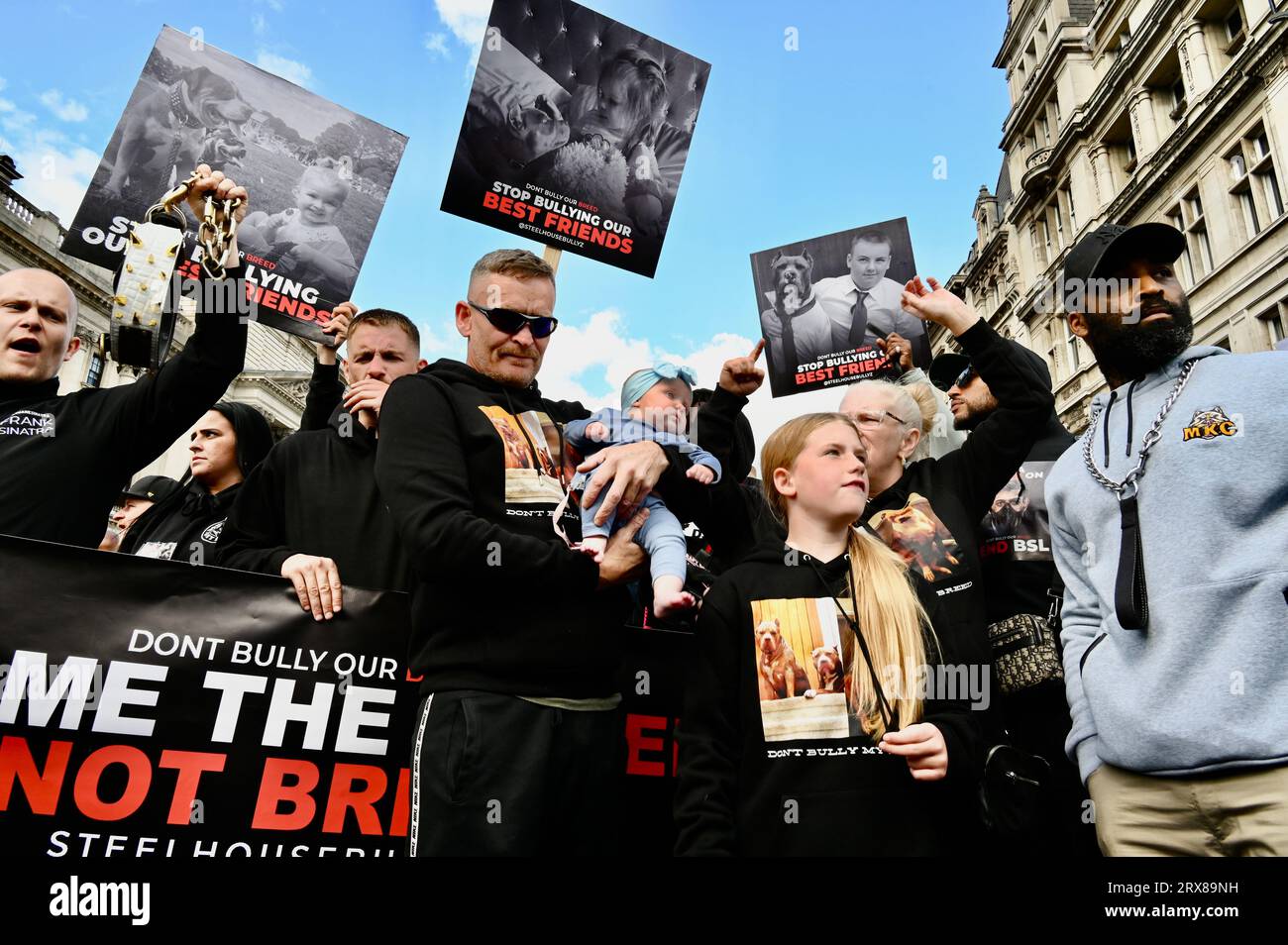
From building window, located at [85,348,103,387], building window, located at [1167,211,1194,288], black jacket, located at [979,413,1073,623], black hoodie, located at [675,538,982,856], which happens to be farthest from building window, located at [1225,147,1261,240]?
building window, located at [85,348,103,387]

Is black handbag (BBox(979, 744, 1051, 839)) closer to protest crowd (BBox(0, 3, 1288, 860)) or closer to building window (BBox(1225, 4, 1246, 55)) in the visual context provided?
protest crowd (BBox(0, 3, 1288, 860))

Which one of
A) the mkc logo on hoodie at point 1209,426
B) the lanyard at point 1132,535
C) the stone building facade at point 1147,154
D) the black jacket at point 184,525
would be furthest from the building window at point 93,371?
the mkc logo on hoodie at point 1209,426

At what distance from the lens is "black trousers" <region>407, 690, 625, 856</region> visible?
2.03 m

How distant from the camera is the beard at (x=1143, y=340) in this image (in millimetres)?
2564

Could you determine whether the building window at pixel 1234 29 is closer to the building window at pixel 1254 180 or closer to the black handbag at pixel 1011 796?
the building window at pixel 1254 180

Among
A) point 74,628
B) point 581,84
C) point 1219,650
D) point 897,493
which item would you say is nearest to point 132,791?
point 74,628

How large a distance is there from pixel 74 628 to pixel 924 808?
276 centimetres

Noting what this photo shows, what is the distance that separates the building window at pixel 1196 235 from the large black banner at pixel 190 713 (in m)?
27.1

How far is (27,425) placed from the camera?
116 inches

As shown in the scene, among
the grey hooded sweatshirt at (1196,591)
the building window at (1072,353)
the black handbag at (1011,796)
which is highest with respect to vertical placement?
the building window at (1072,353)

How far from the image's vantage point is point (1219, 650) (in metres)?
2.02

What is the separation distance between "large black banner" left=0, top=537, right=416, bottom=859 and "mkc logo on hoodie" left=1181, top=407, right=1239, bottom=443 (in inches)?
104

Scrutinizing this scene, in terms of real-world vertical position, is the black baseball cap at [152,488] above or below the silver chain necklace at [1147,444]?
above
